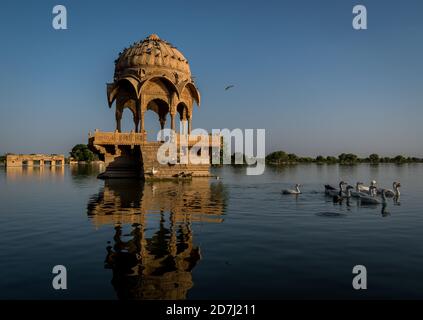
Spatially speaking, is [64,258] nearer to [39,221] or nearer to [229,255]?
[229,255]

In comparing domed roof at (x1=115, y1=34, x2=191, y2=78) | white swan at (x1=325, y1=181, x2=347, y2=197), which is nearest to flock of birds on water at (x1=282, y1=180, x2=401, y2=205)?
white swan at (x1=325, y1=181, x2=347, y2=197)

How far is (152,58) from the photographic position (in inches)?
1555

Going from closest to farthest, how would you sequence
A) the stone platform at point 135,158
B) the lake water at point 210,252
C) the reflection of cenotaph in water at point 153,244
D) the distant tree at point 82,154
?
the lake water at point 210,252 → the reflection of cenotaph in water at point 153,244 → the stone platform at point 135,158 → the distant tree at point 82,154

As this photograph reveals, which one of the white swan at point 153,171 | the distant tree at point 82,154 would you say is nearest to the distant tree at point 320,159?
the distant tree at point 82,154

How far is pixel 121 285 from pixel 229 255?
119 inches

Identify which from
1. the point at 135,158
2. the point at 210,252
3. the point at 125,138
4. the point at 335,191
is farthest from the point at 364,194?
the point at 135,158

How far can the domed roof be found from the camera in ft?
129

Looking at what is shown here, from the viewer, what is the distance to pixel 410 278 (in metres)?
7.22

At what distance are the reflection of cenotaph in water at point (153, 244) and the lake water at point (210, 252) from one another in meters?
0.03

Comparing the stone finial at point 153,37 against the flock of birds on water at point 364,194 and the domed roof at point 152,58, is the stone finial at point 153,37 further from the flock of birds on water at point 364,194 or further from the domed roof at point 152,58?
the flock of birds on water at point 364,194

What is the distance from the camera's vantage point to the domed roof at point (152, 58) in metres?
39.4

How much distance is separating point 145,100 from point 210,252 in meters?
32.1

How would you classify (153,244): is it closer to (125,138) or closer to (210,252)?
(210,252)

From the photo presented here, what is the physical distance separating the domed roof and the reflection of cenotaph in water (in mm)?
23722
